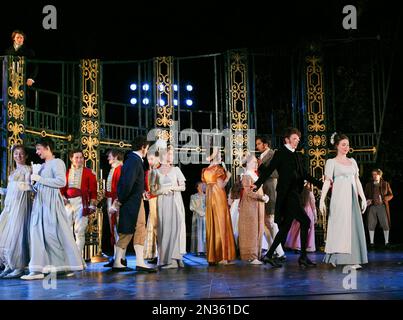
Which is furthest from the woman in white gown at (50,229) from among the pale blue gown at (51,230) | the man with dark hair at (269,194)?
the man with dark hair at (269,194)

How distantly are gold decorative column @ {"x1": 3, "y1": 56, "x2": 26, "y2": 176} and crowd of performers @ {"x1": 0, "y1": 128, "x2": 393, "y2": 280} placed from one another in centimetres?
87

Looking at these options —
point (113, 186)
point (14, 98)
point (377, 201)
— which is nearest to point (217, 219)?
point (113, 186)

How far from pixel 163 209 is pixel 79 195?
1555 millimetres

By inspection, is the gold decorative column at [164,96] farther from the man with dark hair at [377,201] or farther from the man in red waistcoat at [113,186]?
the man with dark hair at [377,201]

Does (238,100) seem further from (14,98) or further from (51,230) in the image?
(51,230)

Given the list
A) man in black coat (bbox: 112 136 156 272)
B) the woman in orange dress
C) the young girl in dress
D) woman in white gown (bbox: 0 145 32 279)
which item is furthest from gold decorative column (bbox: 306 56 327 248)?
woman in white gown (bbox: 0 145 32 279)

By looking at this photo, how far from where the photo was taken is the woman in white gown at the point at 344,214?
23.2ft

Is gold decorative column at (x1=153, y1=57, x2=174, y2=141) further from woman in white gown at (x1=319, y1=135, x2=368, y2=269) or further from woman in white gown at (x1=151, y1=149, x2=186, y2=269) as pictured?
woman in white gown at (x1=319, y1=135, x2=368, y2=269)

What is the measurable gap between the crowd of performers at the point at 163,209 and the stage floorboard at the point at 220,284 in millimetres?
303

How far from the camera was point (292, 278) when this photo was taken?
6125 mm

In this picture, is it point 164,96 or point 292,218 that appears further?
point 164,96

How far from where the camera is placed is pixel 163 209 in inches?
309

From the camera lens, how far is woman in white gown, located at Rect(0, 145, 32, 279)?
271 inches

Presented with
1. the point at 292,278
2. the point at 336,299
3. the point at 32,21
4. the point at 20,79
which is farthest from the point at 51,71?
the point at 336,299
